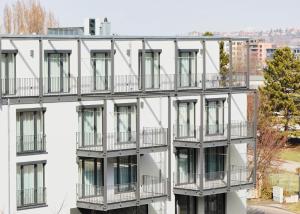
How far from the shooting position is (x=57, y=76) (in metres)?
44.2

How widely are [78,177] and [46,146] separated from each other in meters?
2.37

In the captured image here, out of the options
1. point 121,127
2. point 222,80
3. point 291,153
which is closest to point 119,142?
point 121,127

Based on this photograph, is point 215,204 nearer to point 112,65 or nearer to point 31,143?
point 112,65

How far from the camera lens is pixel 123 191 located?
45500 millimetres

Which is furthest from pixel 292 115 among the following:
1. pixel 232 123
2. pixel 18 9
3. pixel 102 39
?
pixel 102 39

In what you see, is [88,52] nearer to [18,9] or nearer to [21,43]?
[21,43]

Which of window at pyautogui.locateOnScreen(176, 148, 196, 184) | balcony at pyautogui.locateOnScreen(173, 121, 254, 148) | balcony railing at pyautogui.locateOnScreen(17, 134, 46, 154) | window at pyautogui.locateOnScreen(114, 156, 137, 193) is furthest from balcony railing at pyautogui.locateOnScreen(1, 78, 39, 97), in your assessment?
window at pyautogui.locateOnScreen(176, 148, 196, 184)

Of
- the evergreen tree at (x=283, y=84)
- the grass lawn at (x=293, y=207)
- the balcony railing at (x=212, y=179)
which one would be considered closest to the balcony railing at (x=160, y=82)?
the balcony railing at (x=212, y=179)

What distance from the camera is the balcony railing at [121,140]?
146 feet

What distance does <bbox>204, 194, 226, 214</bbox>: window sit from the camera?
5025cm

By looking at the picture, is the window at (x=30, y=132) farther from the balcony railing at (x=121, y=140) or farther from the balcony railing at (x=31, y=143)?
the balcony railing at (x=121, y=140)

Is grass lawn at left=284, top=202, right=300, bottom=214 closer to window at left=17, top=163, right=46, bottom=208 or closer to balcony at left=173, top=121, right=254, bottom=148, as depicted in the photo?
balcony at left=173, top=121, right=254, bottom=148

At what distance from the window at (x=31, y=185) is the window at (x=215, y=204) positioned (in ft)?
34.3

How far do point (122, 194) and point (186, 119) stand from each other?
241 inches
